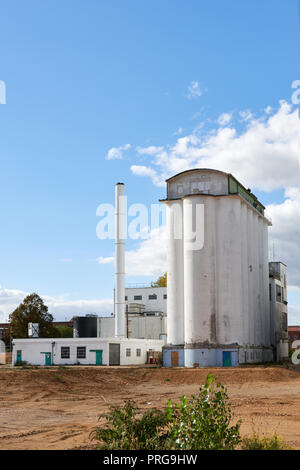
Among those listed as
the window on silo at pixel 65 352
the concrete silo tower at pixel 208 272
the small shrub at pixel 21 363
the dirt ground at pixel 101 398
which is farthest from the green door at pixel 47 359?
→ the dirt ground at pixel 101 398

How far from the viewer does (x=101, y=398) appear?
33844mm

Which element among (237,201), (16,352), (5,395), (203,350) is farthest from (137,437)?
(16,352)

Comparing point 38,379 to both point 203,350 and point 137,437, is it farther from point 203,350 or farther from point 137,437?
point 137,437

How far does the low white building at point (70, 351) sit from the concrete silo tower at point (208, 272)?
22.6 feet

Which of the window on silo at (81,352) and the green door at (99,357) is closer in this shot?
the green door at (99,357)

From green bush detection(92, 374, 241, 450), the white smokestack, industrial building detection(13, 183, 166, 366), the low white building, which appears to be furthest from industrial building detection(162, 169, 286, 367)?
green bush detection(92, 374, 241, 450)

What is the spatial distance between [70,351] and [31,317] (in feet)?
80.5

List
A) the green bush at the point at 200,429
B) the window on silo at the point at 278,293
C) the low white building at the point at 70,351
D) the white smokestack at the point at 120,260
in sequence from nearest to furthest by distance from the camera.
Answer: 1. the green bush at the point at 200,429
2. the low white building at the point at 70,351
3. the white smokestack at the point at 120,260
4. the window on silo at the point at 278,293

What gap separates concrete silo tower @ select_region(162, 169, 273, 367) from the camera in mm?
57906

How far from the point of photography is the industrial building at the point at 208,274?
57906mm

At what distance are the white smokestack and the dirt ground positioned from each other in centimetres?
1713

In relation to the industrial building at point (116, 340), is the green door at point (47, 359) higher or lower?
lower

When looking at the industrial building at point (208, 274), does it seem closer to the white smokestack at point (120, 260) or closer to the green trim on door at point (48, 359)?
the white smokestack at point (120, 260)

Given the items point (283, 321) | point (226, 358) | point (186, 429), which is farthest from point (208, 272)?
point (186, 429)
